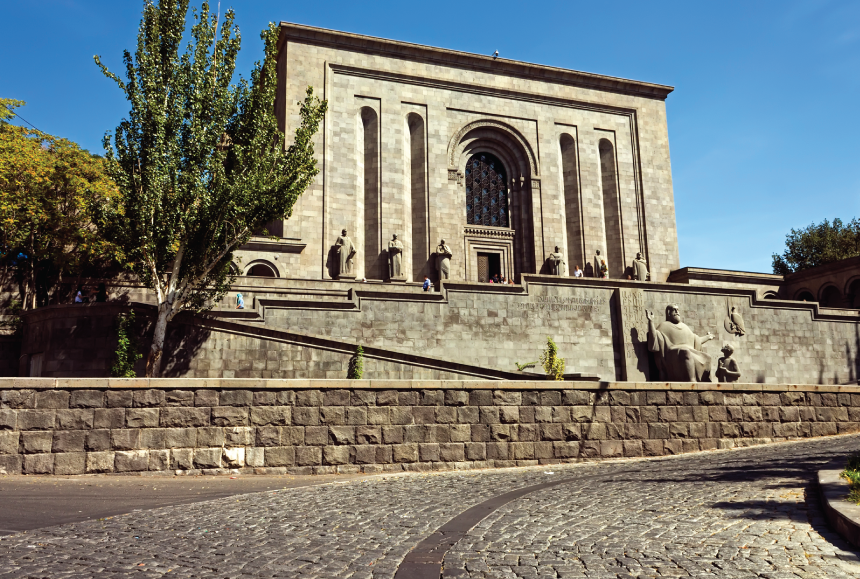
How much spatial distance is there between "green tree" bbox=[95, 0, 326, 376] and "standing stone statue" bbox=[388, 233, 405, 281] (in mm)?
10709

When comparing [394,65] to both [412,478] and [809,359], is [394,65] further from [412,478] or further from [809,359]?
[412,478]

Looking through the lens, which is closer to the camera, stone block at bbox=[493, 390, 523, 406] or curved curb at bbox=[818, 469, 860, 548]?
curved curb at bbox=[818, 469, 860, 548]

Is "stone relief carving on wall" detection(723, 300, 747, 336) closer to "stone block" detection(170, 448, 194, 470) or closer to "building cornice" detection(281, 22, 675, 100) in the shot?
"building cornice" detection(281, 22, 675, 100)

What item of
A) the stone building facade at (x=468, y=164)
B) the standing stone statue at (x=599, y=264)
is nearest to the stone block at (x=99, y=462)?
the stone building facade at (x=468, y=164)

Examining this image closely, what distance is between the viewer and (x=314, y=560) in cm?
510

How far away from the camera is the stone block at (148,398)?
9914mm

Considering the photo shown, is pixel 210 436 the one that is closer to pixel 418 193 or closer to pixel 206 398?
pixel 206 398

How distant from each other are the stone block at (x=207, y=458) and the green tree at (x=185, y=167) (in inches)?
259

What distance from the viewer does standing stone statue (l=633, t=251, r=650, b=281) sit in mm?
30470

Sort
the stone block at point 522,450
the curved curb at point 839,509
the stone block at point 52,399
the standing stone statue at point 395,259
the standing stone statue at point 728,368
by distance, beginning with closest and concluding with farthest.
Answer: the curved curb at point 839,509 → the stone block at point 52,399 → the stone block at point 522,450 → the standing stone statue at point 728,368 → the standing stone statue at point 395,259

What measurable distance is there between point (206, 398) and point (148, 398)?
2.79 feet

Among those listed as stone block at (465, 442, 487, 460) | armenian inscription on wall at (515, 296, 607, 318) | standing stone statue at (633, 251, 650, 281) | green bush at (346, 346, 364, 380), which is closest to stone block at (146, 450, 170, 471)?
stone block at (465, 442, 487, 460)

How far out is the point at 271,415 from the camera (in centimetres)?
1029

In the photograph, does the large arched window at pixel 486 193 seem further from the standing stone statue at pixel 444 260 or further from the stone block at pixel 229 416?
the stone block at pixel 229 416
